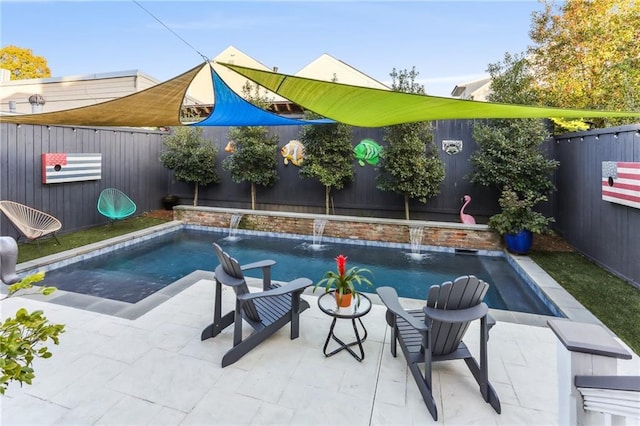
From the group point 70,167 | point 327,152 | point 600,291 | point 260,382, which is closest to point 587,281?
point 600,291

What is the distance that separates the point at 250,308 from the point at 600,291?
180 inches

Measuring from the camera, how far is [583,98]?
29.0ft

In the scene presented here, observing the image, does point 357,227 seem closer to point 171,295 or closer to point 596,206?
point 596,206

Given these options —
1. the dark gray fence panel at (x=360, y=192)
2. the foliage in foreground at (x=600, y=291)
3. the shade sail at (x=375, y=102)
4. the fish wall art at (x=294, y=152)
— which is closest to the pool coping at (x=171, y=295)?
the foliage in foreground at (x=600, y=291)

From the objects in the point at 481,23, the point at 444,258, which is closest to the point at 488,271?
the point at 444,258

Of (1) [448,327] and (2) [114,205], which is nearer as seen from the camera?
(1) [448,327]

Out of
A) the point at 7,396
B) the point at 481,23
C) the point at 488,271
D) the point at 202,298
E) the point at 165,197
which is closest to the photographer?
the point at 7,396

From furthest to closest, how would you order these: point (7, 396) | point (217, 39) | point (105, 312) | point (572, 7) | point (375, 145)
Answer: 1. point (572, 7)
2. point (375, 145)
3. point (217, 39)
4. point (105, 312)
5. point (7, 396)

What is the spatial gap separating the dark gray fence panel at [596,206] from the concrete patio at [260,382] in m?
2.65

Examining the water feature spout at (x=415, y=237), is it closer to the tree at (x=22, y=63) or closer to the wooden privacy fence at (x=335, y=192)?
the wooden privacy fence at (x=335, y=192)

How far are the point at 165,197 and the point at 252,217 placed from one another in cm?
367

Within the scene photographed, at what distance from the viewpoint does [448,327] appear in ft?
7.61

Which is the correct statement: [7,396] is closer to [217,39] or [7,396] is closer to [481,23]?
[217,39]

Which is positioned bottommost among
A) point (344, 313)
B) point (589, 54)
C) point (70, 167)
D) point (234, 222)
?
point (344, 313)
